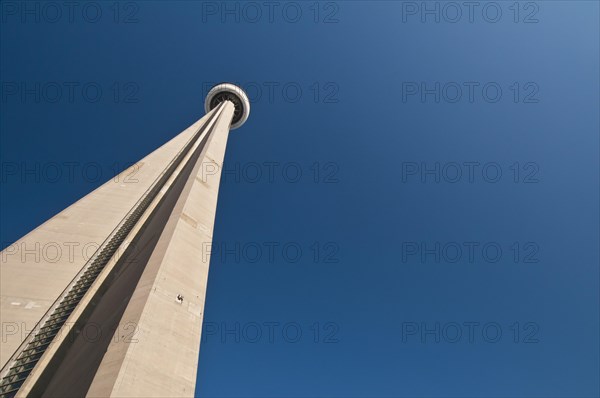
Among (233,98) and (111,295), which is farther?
(233,98)

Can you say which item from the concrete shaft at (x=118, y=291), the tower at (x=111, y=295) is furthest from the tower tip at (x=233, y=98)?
the tower at (x=111, y=295)

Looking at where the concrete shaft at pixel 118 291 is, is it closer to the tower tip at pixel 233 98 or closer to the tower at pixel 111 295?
the tower at pixel 111 295

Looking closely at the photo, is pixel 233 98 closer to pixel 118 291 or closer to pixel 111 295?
pixel 111 295

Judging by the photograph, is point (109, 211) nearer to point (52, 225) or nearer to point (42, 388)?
point (52, 225)

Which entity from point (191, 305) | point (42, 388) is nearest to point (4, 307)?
point (42, 388)

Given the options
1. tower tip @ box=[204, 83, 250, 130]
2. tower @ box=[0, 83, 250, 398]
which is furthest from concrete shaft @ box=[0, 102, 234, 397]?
tower tip @ box=[204, 83, 250, 130]

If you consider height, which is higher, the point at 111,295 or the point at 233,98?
the point at 233,98

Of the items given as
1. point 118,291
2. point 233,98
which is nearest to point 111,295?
point 118,291
